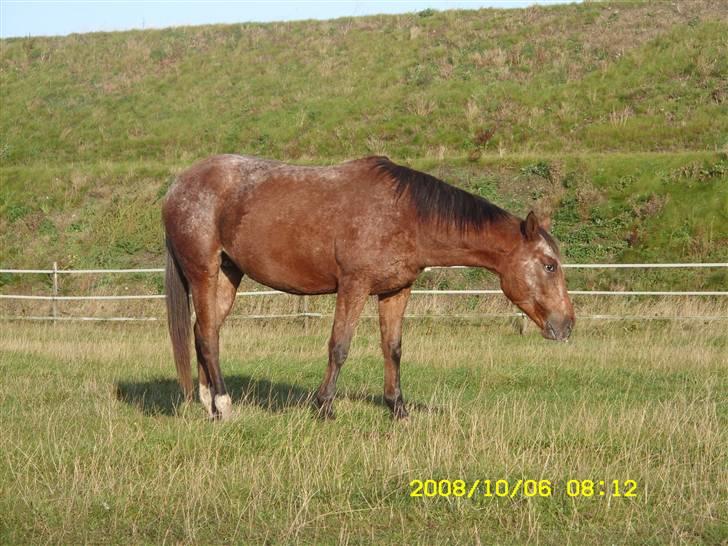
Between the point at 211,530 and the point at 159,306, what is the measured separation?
14426 mm

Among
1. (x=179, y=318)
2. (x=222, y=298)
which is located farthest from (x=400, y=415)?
(x=179, y=318)

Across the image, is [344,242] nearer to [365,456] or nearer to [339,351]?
[339,351]

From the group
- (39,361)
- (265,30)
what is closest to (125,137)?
(265,30)

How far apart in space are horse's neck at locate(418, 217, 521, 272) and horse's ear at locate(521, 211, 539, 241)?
98 mm

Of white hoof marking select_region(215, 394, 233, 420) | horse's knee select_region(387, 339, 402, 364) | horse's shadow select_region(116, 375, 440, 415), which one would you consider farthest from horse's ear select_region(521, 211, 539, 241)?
white hoof marking select_region(215, 394, 233, 420)

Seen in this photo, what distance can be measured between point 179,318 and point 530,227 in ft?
11.8

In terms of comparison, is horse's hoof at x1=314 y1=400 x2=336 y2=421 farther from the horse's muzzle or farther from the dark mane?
the horse's muzzle

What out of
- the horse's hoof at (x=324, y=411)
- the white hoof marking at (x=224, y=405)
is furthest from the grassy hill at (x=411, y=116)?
the white hoof marking at (x=224, y=405)

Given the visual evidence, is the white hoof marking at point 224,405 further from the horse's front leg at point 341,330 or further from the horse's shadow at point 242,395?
the horse's front leg at point 341,330

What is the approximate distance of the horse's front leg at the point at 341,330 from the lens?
8156mm

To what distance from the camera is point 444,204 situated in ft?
27.2

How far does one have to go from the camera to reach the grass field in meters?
5.39

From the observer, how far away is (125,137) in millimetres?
30031

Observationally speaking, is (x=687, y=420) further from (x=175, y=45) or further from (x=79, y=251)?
(x=175, y=45)
